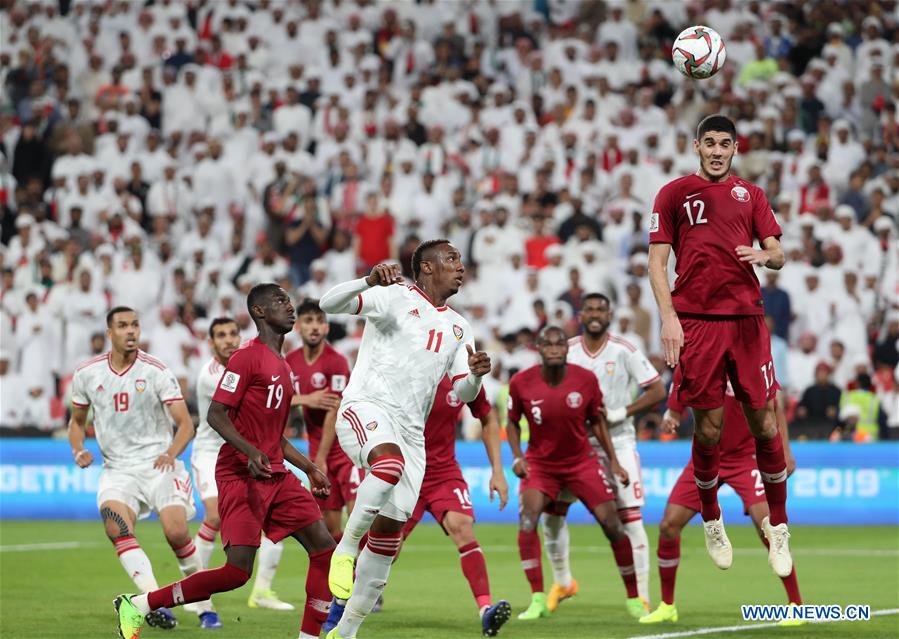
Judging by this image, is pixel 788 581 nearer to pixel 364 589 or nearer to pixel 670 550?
pixel 670 550

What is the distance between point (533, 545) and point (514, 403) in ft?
4.30

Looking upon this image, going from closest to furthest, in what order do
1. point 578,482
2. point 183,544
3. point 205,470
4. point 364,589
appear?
point 364,589 < point 183,544 < point 578,482 < point 205,470

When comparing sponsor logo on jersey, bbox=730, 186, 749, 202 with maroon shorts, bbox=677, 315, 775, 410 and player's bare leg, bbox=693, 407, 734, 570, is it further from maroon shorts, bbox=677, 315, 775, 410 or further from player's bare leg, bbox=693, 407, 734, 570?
player's bare leg, bbox=693, 407, 734, 570

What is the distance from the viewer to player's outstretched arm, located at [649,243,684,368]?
9977 millimetres

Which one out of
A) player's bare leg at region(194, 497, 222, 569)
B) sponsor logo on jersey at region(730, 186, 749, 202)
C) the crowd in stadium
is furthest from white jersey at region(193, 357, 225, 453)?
the crowd in stadium

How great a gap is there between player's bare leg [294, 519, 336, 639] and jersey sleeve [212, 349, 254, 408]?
1.06 meters

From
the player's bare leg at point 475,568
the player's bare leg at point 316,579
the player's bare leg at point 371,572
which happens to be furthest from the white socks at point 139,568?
the player's bare leg at point 475,568

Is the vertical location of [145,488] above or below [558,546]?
above

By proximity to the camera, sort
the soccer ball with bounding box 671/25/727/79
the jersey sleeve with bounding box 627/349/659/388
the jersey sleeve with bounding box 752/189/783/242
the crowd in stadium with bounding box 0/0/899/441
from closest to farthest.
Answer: the jersey sleeve with bounding box 752/189/783/242 < the soccer ball with bounding box 671/25/727/79 < the jersey sleeve with bounding box 627/349/659/388 < the crowd in stadium with bounding box 0/0/899/441

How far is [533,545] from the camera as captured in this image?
13375 millimetres

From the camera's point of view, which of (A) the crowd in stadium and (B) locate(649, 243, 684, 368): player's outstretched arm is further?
(A) the crowd in stadium

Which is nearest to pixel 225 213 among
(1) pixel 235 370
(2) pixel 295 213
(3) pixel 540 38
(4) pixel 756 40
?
(2) pixel 295 213

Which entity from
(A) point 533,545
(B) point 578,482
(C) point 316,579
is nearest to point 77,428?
(C) point 316,579

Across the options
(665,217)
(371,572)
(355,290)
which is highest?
(665,217)
